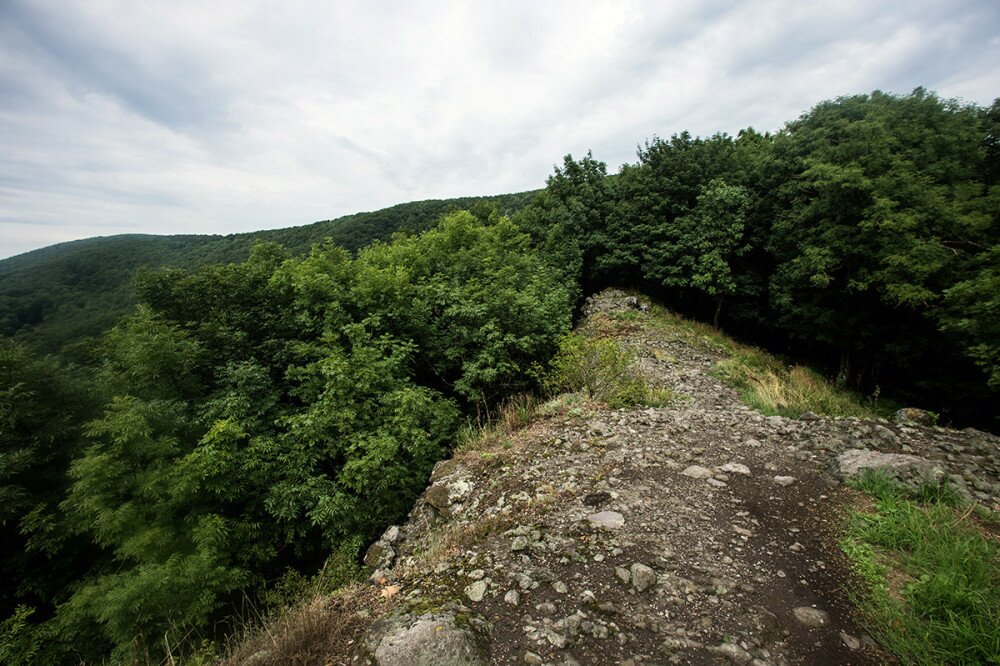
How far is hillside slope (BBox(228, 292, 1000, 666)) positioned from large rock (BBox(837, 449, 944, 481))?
3.3 inches

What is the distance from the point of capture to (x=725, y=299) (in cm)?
2116

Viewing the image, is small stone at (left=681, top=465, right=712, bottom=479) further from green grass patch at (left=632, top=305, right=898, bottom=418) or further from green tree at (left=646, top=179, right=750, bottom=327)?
green tree at (left=646, top=179, right=750, bottom=327)

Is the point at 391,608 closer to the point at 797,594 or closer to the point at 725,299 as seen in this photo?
the point at 797,594

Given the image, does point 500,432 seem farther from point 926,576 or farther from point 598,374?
point 926,576

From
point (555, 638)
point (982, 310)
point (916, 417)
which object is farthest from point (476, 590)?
point (982, 310)

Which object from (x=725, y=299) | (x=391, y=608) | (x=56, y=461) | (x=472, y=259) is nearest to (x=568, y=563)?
(x=391, y=608)

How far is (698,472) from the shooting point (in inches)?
216

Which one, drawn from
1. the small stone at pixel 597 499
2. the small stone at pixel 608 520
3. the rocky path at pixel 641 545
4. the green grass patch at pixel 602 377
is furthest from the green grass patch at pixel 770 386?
the small stone at pixel 608 520

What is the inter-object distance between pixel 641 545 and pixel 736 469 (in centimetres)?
245

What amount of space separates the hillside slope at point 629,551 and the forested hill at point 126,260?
43313 millimetres

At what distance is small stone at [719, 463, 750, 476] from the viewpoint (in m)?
5.49

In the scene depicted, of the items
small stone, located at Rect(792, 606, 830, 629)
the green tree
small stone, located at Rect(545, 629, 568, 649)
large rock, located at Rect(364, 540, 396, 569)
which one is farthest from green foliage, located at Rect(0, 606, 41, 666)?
the green tree

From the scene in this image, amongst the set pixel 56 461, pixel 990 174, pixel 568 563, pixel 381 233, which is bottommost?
pixel 56 461

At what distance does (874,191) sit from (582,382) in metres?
13.2
